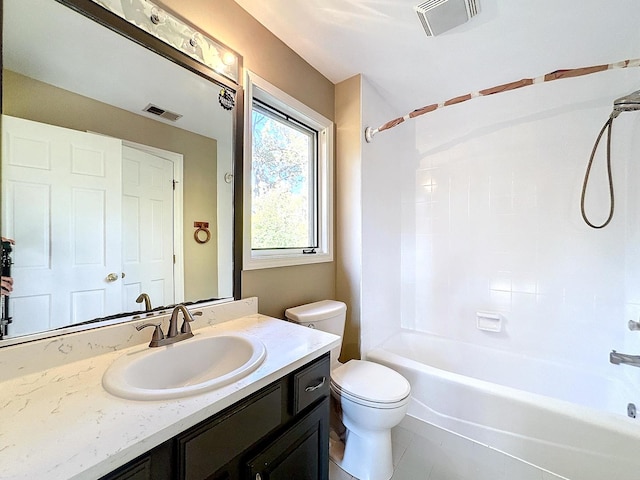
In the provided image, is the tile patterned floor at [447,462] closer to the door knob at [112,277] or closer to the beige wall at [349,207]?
the beige wall at [349,207]

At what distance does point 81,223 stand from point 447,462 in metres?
2.10

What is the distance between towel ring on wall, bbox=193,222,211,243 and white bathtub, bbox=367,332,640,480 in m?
1.38

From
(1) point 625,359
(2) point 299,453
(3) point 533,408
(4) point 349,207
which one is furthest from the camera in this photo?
(4) point 349,207

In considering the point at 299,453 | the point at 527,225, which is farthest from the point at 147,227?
the point at 527,225

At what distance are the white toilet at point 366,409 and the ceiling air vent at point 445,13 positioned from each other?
165 cm

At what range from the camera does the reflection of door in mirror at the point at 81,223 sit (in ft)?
2.54

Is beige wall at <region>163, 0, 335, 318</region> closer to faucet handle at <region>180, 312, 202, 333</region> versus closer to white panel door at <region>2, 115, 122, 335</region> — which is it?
faucet handle at <region>180, 312, 202, 333</region>

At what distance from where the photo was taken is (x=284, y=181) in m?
1.70

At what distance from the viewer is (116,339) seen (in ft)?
3.05

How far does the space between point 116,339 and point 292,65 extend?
171 centimetres

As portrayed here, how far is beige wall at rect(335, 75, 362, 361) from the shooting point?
6.12 feet

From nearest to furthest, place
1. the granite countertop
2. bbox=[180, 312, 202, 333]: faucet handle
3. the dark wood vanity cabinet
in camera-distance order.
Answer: the granite countertop, the dark wood vanity cabinet, bbox=[180, 312, 202, 333]: faucet handle

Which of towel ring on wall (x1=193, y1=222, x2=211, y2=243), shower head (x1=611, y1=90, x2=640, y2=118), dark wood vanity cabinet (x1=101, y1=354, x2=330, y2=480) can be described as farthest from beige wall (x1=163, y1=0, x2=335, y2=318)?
shower head (x1=611, y1=90, x2=640, y2=118)

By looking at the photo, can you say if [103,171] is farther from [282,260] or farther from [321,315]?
[321,315]
